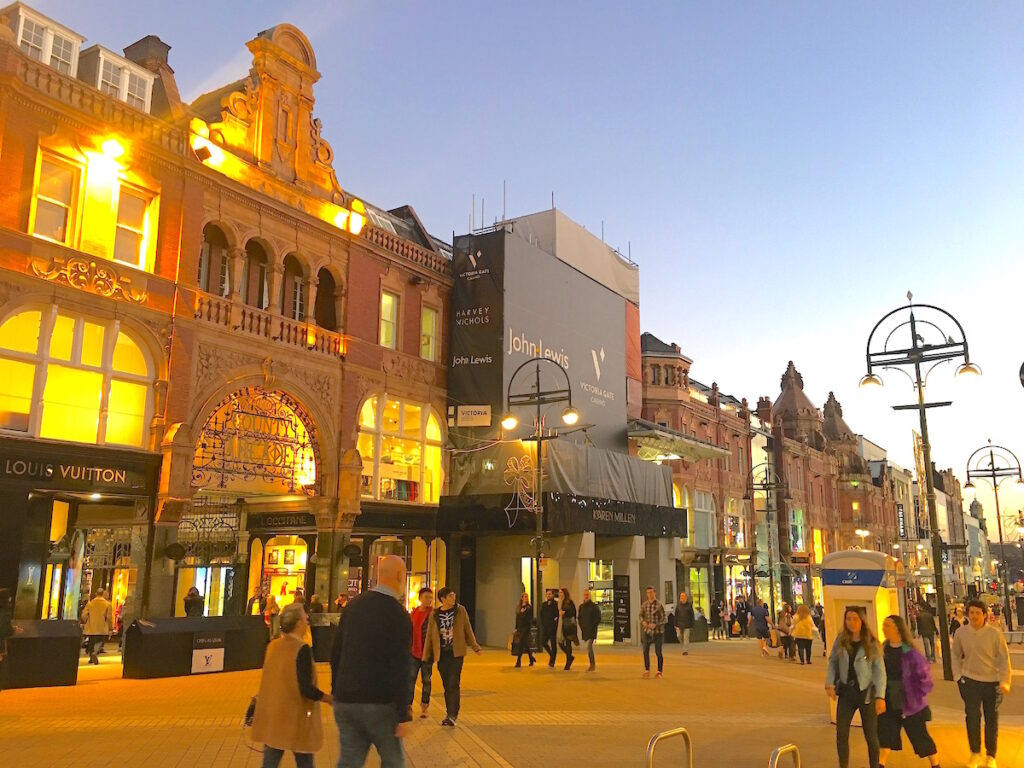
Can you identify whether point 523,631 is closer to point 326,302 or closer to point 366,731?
point 326,302

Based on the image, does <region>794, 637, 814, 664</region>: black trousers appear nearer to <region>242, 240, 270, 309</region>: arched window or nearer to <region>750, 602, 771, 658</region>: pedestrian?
<region>750, 602, 771, 658</region>: pedestrian

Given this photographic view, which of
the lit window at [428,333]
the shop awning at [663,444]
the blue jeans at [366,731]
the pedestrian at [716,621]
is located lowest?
the pedestrian at [716,621]

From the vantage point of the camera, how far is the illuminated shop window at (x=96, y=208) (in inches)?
723

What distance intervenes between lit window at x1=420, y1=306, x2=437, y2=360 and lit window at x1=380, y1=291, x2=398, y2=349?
107 centimetres

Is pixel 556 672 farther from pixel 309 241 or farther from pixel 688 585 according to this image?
pixel 688 585

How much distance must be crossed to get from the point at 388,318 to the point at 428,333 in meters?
1.85

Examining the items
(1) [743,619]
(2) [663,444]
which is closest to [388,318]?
(2) [663,444]

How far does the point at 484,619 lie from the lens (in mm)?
27500

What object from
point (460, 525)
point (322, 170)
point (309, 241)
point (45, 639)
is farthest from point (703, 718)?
point (322, 170)

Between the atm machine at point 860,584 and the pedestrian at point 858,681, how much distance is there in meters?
7.53

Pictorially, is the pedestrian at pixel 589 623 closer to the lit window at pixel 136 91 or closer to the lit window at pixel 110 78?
the lit window at pixel 136 91

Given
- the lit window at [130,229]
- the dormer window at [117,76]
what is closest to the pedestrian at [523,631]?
the lit window at [130,229]

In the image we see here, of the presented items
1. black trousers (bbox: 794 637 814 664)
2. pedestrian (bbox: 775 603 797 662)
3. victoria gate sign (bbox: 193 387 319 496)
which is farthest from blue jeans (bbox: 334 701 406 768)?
pedestrian (bbox: 775 603 797 662)

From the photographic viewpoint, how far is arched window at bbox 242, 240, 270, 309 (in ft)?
75.8
